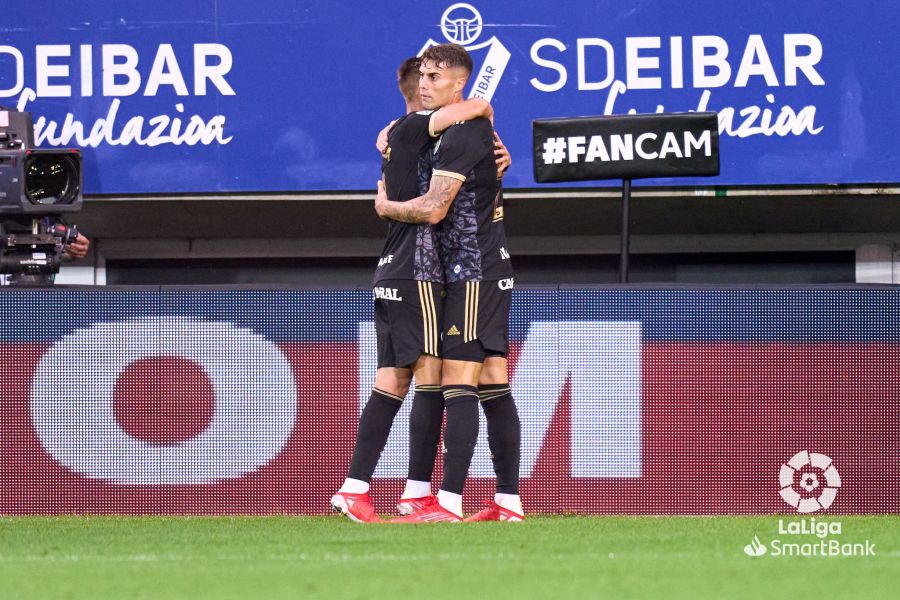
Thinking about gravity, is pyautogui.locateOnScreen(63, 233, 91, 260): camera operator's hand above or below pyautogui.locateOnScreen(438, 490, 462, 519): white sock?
above

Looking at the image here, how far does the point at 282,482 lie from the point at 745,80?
517cm

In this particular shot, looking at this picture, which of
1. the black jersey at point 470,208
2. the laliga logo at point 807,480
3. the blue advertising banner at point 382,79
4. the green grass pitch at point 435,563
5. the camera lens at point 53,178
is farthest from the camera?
the blue advertising banner at point 382,79

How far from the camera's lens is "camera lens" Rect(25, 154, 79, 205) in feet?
24.3

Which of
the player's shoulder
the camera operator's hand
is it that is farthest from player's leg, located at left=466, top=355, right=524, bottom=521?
the camera operator's hand

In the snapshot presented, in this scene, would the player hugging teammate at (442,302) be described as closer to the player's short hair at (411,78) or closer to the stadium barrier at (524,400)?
the player's short hair at (411,78)

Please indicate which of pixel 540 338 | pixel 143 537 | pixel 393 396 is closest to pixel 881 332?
pixel 540 338

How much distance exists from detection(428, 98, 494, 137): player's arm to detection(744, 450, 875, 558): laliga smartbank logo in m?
1.92

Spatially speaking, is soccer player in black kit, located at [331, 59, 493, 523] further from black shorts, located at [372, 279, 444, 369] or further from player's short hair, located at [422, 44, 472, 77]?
player's short hair, located at [422, 44, 472, 77]

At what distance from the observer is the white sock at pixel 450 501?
5.42 m

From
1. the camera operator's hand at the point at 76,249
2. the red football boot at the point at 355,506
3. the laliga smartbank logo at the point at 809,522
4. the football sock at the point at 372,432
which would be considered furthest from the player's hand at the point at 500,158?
the camera operator's hand at the point at 76,249

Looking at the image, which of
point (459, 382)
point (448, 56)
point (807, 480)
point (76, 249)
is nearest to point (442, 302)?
point (459, 382)

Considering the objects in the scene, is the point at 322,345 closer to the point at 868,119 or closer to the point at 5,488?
the point at 5,488

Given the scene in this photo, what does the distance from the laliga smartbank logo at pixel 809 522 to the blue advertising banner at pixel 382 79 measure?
402 centimetres

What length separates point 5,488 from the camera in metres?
6.70
